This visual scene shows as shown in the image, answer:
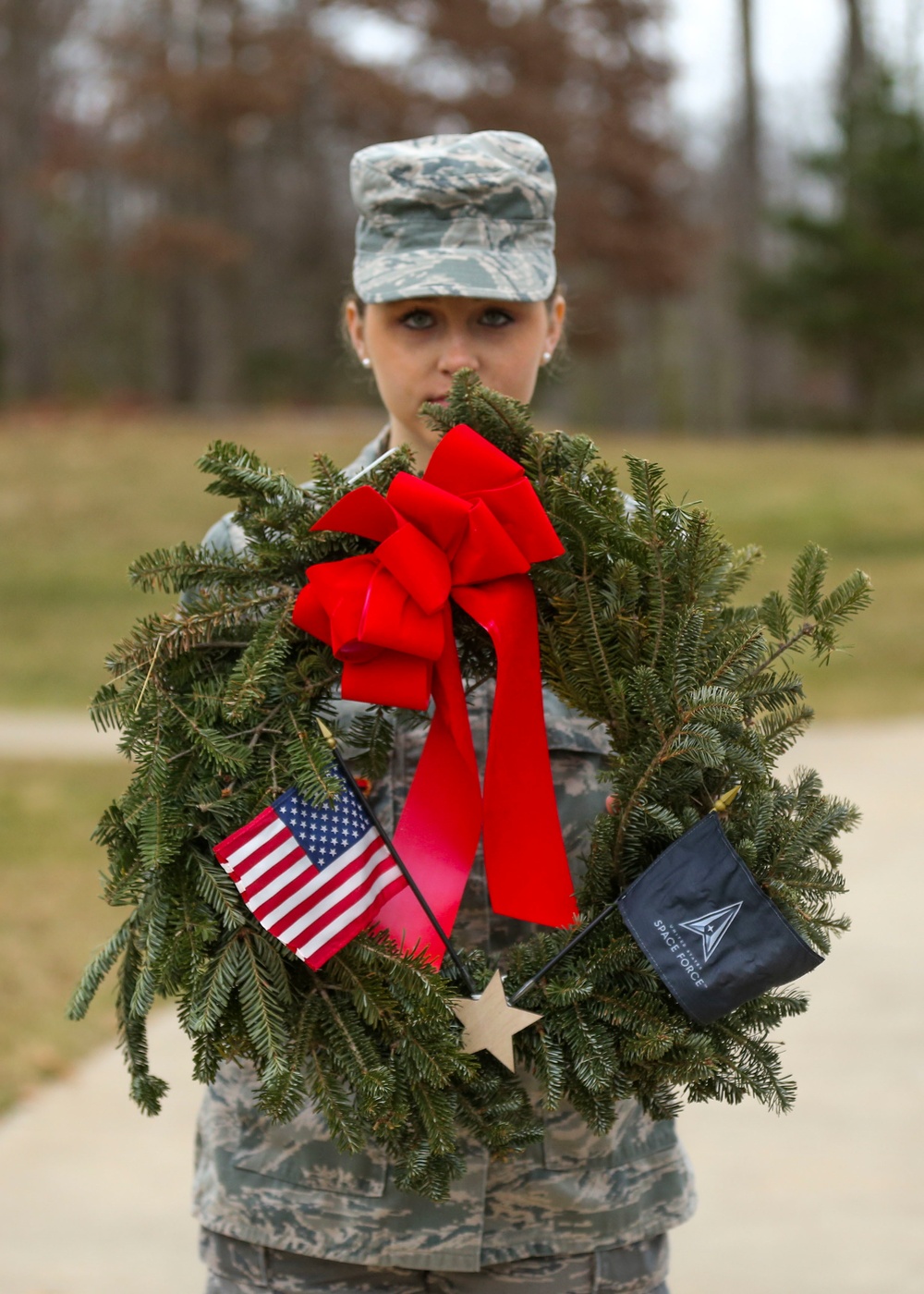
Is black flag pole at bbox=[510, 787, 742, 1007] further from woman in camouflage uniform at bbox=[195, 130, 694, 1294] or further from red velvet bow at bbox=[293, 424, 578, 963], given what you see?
woman in camouflage uniform at bbox=[195, 130, 694, 1294]

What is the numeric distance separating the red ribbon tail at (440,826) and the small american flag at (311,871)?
1.4 inches

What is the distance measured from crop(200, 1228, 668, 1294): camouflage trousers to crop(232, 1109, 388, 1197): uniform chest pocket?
0.10 metres

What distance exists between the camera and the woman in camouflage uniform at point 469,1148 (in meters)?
2.00

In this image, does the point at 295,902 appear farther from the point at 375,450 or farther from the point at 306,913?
the point at 375,450

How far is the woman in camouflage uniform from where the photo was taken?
200cm

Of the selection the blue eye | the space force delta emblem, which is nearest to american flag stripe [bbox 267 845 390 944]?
the space force delta emblem

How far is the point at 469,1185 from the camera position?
1.98 meters

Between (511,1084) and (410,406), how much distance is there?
3.06ft

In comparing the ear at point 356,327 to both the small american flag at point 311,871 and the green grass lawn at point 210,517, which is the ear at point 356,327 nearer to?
the small american flag at point 311,871

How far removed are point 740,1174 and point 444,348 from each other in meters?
2.61

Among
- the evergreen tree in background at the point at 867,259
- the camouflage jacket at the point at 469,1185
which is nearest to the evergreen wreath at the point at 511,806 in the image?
the camouflage jacket at the point at 469,1185

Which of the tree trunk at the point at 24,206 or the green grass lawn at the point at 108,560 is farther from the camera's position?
the tree trunk at the point at 24,206

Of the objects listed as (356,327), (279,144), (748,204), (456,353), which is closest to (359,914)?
(456,353)

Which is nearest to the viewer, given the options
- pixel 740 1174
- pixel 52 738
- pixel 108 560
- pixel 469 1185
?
pixel 469 1185
